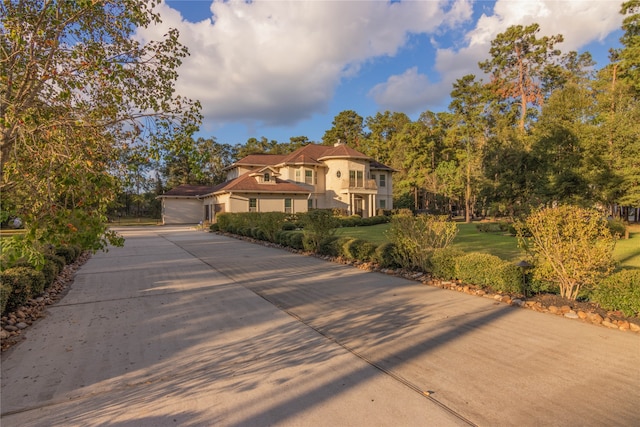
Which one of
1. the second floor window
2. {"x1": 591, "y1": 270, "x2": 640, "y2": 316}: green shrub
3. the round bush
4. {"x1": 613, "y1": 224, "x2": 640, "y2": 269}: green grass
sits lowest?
{"x1": 613, "y1": 224, "x2": 640, "y2": 269}: green grass

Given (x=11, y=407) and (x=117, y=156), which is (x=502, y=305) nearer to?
(x=117, y=156)

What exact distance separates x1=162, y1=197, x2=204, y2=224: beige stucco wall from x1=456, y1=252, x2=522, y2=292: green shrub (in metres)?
37.3

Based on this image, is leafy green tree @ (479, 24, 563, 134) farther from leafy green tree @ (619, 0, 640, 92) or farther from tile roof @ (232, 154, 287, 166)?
tile roof @ (232, 154, 287, 166)

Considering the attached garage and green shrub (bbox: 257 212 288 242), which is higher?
the attached garage

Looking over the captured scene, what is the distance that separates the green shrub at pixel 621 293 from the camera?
5.00 metres

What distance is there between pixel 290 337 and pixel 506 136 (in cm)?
2450

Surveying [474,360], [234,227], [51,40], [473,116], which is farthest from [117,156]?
[473,116]

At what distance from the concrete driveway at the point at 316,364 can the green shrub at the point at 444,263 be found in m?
1.01

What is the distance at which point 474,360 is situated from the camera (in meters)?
3.87

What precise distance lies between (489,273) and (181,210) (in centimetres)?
3822

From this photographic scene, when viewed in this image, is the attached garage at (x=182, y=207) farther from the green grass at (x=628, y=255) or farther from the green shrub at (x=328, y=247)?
the green grass at (x=628, y=255)

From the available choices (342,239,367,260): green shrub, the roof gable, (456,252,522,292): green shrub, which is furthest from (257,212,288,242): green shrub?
the roof gable

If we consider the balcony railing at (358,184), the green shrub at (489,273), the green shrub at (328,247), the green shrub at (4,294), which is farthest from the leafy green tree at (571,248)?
the balcony railing at (358,184)

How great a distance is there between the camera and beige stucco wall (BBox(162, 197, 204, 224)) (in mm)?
39594
